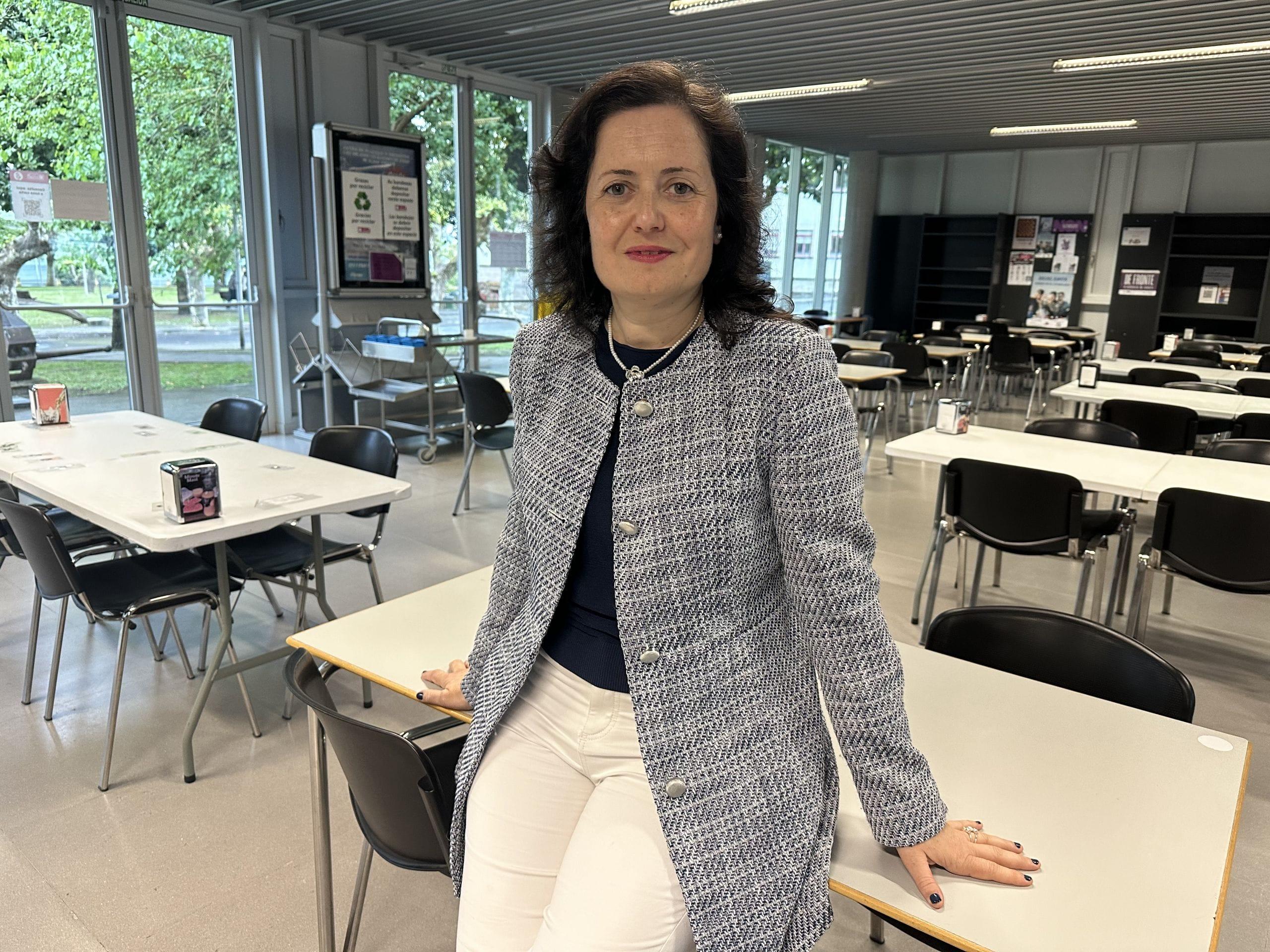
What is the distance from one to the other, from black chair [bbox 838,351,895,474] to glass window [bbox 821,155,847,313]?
640 cm

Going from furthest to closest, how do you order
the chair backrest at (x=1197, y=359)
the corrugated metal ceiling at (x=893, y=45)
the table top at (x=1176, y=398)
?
the chair backrest at (x=1197, y=359) → the corrugated metal ceiling at (x=893, y=45) → the table top at (x=1176, y=398)

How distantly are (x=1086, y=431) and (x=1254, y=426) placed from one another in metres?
1.27

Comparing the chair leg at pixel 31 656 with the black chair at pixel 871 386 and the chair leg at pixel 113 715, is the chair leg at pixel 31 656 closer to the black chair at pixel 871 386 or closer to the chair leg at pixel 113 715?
the chair leg at pixel 113 715

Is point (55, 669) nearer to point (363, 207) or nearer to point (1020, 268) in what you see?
point (363, 207)

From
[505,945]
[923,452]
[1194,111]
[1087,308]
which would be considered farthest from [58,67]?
[1087,308]

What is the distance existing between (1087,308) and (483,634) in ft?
43.1

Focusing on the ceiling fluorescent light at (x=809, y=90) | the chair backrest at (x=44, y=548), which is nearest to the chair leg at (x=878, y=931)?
the chair backrest at (x=44, y=548)

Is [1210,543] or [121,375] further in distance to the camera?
[121,375]

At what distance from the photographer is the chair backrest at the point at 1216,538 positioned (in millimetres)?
2904

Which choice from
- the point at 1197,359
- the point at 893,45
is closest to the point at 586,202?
the point at 893,45

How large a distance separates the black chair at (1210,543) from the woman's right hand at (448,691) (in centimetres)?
259

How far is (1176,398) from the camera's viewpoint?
5.19 m

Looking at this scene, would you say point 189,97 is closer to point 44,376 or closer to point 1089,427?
point 44,376

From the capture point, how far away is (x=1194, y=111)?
9289 mm
